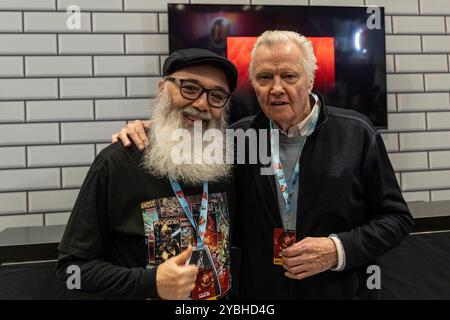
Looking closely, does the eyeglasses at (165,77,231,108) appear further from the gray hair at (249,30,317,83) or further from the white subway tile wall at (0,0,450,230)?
the white subway tile wall at (0,0,450,230)

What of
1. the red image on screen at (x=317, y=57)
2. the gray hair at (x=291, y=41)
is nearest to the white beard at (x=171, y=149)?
the gray hair at (x=291, y=41)

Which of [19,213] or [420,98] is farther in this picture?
[420,98]

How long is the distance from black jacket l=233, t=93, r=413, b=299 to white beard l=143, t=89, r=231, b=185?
21 centimetres

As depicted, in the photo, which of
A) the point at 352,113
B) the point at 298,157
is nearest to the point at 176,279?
the point at 298,157

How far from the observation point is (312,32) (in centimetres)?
242

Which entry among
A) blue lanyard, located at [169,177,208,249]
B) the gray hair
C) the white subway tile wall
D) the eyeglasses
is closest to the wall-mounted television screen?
A: the white subway tile wall

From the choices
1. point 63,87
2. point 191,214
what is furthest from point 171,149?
point 63,87

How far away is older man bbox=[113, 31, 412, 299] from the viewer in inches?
55.0

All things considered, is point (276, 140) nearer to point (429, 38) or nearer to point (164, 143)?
point (164, 143)

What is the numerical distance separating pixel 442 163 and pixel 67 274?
2548 mm

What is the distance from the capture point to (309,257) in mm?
1282

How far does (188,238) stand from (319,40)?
1705 mm
